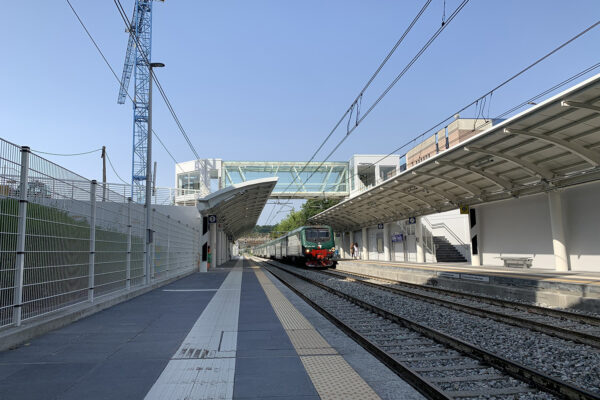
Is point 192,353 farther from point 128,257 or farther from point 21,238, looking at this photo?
point 128,257

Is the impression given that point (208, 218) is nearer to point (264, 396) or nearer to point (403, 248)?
point (403, 248)

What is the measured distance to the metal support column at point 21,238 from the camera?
5656 millimetres

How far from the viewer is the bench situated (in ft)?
60.0

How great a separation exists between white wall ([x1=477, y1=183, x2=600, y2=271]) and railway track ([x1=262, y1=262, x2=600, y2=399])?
11266 millimetres

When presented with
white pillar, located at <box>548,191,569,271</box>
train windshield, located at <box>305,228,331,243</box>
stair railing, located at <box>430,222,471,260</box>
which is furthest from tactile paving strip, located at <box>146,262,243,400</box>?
stair railing, located at <box>430,222,471,260</box>

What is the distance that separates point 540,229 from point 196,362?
690 inches

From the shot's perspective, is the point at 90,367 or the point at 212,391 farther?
the point at 90,367

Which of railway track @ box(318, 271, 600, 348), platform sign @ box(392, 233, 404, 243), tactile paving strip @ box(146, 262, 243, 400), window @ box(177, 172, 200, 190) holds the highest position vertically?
window @ box(177, 172, 200, 190)

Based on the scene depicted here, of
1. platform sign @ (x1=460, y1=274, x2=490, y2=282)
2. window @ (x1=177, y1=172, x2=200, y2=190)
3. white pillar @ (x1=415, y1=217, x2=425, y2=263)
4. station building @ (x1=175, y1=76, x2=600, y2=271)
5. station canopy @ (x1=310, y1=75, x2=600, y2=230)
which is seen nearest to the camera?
station canopy @ (x1=310, y1=75, x2=600, y2=230)

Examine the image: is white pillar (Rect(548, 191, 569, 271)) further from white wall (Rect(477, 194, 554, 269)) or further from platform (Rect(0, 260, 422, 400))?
platform (Rect(0, 260, 422, 400))

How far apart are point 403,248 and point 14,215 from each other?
28.7 meters

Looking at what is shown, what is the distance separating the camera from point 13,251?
222 inches

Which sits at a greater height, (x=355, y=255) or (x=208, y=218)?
(x=208, y=218)

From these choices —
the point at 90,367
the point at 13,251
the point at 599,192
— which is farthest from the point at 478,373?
the point at 599,192
